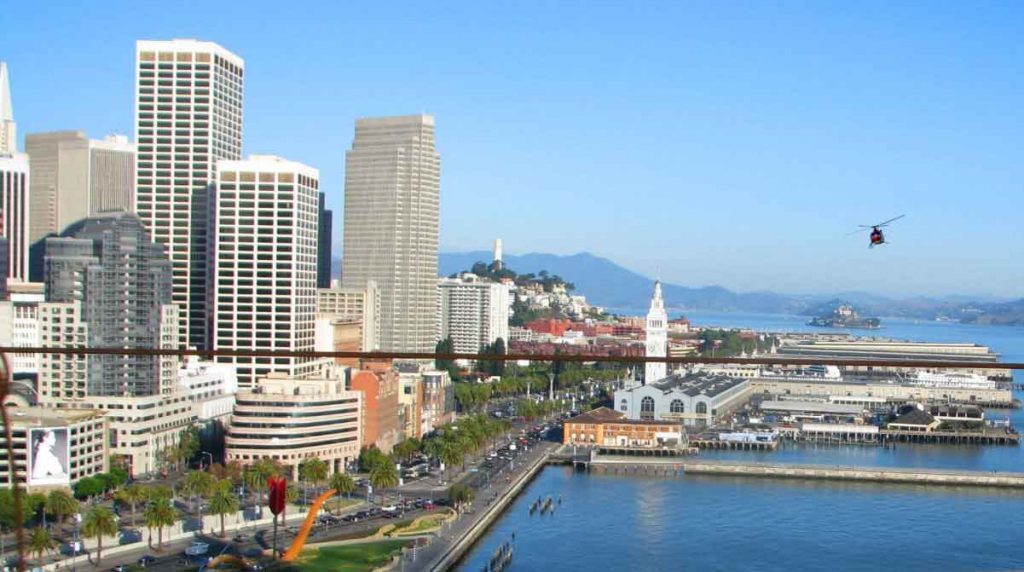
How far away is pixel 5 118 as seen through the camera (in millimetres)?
18844

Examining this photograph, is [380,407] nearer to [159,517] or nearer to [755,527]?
[755,527]

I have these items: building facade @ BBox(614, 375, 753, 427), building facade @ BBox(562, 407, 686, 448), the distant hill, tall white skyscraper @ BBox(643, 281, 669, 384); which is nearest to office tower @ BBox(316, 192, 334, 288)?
tall white skyscraper @ BBox(643, 281, 669, 384)

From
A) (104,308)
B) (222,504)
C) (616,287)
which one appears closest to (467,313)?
(104,308)

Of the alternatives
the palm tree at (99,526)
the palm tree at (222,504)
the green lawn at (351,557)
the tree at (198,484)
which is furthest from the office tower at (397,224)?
the palm tree at (99,526)

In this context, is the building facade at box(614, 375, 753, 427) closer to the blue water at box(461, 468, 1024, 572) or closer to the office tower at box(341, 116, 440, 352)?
the blue water at box(461, 468, 1024, 572)

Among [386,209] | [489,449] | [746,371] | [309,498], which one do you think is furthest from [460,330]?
[309,498]

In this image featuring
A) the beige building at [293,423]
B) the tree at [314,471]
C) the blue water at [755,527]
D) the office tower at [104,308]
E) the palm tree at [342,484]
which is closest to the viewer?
the blue water at [755,527]

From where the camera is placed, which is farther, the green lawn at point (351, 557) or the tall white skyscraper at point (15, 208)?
the tall white skyscraper at point (15, 208)

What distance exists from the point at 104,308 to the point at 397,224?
7.93 metres

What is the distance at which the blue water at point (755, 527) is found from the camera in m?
6.64

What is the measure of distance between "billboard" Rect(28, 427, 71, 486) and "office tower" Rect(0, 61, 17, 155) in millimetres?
11947

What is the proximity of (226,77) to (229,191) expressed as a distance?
244 cm

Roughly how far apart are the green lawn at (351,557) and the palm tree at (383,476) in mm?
1550

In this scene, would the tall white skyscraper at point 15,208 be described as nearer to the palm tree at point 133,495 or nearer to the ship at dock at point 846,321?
the palm tree at point 133,495
